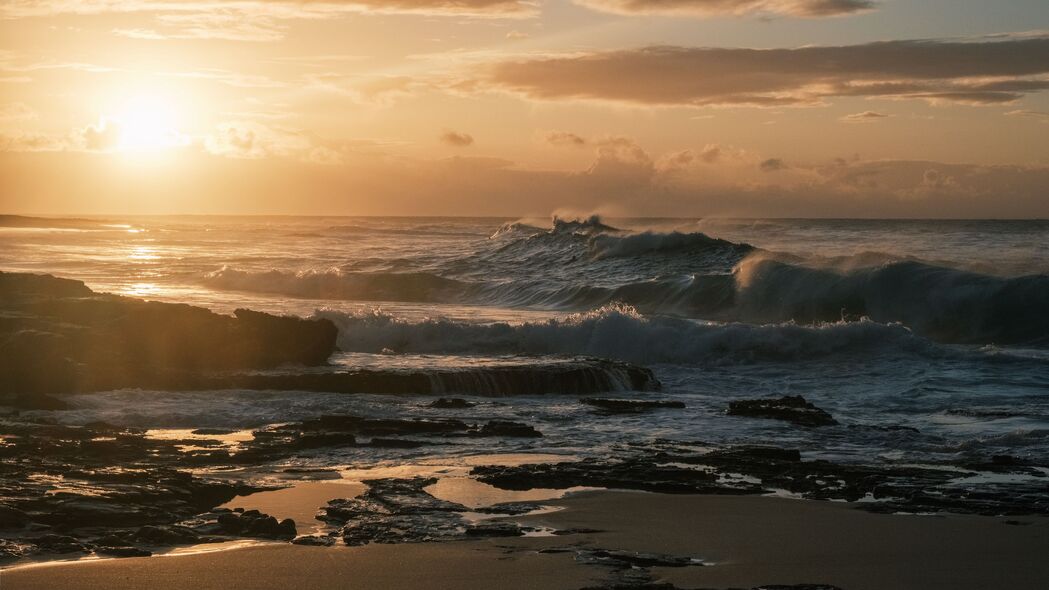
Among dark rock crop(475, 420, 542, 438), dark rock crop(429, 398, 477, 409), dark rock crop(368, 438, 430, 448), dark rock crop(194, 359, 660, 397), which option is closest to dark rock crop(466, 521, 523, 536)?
dark rock crop(368, 438, 430, 448)

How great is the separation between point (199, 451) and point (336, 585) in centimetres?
505

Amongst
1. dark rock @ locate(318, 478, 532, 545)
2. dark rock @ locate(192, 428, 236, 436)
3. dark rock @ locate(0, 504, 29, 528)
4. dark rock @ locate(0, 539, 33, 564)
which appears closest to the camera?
dark rock @ locate(0, 539, 33, 564)

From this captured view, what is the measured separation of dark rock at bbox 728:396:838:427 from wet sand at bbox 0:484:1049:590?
17.3ft

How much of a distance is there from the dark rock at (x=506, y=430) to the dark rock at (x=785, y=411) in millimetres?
3278

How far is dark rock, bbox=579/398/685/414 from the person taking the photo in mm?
15547

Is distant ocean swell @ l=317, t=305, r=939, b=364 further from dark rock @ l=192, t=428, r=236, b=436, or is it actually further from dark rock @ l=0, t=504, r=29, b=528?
dark rock @ l=0, t=504, r=29, b=528

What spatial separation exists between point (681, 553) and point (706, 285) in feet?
91.8

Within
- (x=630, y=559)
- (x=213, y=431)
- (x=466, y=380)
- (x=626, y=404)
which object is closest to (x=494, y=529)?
(x=630, y=559)

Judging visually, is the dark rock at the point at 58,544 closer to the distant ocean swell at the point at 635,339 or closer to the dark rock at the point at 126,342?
the dark rock at the point at 126,342

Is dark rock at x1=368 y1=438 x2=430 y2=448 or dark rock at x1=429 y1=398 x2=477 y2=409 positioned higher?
dark rock at x1=368 y1=438 x2=430 y2=448

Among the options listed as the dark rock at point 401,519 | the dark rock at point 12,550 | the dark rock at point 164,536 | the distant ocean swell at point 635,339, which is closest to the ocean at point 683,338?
the distant ocean swell at point 635,339

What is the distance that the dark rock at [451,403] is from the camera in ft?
51.8

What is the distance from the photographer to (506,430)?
13.5m

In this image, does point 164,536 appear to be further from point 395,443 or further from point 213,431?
point 213,431
